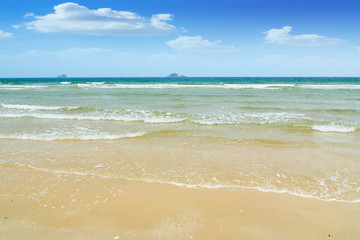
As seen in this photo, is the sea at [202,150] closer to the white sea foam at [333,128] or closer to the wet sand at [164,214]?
the white sea foam at [333,128]

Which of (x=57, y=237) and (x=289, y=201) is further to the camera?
(x=289, y=201)

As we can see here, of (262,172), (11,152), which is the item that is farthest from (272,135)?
(11,152)

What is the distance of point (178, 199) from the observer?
4.84 meters

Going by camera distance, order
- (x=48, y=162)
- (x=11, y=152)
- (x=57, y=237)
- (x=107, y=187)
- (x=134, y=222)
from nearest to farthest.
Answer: (x=57, y=237)
(x=134, y=222)
(x=107, y=187)
(x=48, y=162)
(x=11, y=152)

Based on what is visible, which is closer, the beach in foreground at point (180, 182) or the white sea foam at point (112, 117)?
the beach in foreground at point (180, 182)

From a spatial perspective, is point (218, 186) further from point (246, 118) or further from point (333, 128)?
point (246, 118)

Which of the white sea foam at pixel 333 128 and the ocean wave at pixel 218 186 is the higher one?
the white sea foam at pixel 333 128

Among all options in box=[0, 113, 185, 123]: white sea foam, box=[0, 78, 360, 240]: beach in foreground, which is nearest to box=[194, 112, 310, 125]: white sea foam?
box=[0, 78, 360, 240]: beach in foreground

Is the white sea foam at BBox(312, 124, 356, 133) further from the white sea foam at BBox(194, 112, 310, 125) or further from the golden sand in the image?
the golden sand

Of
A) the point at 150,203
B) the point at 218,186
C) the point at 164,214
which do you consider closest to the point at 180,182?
the point at 218,186

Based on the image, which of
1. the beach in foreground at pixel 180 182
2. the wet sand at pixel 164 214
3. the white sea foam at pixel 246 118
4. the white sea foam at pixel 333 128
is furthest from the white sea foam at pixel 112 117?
the wet sand at pixel 164 214

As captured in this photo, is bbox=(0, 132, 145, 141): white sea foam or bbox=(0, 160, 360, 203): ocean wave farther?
bbox=(0, 132, 145, 141): white sea foam

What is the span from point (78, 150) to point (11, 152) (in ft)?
6.60

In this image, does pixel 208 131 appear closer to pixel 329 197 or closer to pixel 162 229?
pixel 329 197
